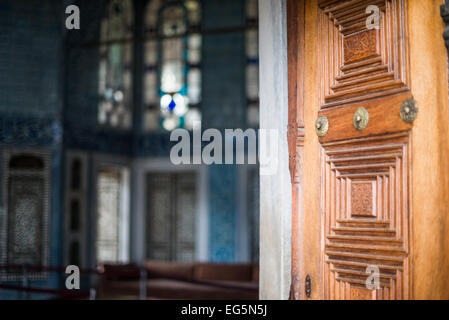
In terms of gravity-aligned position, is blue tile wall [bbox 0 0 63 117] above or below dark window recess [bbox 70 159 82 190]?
above

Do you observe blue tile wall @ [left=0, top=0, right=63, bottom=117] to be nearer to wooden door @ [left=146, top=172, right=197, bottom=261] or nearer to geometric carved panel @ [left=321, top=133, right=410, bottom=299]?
wooden door @ [left=146, top=172, right=197, bottom=261]

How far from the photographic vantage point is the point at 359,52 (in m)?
1.98

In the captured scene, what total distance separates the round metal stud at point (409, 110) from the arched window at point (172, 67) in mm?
8035

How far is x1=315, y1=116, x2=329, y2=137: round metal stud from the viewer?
81.6 inches

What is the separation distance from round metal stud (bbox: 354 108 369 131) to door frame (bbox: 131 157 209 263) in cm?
754

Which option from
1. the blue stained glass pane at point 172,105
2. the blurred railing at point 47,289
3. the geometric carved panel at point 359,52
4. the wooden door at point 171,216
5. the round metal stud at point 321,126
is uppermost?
the blue stained glass pane at point 172,105

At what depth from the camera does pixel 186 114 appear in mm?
9836

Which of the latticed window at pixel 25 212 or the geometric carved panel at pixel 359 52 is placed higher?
the geometric carved panel at pixel 359 52

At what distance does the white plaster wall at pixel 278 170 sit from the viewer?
2.12 metres

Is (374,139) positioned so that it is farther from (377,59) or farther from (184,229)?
(184,229)

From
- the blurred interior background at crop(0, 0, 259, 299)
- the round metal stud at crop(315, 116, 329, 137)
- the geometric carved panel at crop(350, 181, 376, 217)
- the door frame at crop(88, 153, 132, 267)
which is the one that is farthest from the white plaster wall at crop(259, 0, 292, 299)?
the door frame at crop(88, 153, 132, 267)

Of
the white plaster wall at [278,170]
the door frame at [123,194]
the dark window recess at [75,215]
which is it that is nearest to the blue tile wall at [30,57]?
the door frame at [123,194]

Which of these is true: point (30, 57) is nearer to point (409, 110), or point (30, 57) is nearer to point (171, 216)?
point (171, 216)

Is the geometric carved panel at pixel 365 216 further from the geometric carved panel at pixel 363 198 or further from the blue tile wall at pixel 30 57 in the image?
the blue tile wall at pixel 30 57
